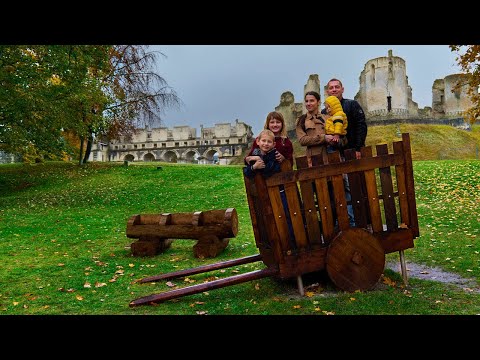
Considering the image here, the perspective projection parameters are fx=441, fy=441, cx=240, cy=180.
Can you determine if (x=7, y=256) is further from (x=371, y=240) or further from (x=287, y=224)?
(x=371, y=240)

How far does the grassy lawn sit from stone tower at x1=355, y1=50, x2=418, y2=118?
36.7 meters

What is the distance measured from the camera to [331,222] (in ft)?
19.3

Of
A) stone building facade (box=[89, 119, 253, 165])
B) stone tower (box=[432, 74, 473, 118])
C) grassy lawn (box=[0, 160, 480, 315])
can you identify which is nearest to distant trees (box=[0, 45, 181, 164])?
grassy lawn (box=[0, 160, 480, 315])

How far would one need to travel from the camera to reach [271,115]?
657 cm

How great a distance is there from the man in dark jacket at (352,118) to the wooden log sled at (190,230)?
327 cm

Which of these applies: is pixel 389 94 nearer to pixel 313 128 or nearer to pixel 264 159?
pixel 313 128

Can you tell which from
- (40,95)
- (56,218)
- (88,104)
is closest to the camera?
(56,218)

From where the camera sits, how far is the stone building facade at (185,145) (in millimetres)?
71500

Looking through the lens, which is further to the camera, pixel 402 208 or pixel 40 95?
pixel 40 95

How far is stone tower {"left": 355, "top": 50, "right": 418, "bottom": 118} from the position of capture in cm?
5694

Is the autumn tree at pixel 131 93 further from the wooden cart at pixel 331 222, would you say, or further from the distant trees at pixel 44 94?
the wooden cart at pixel 331 222
